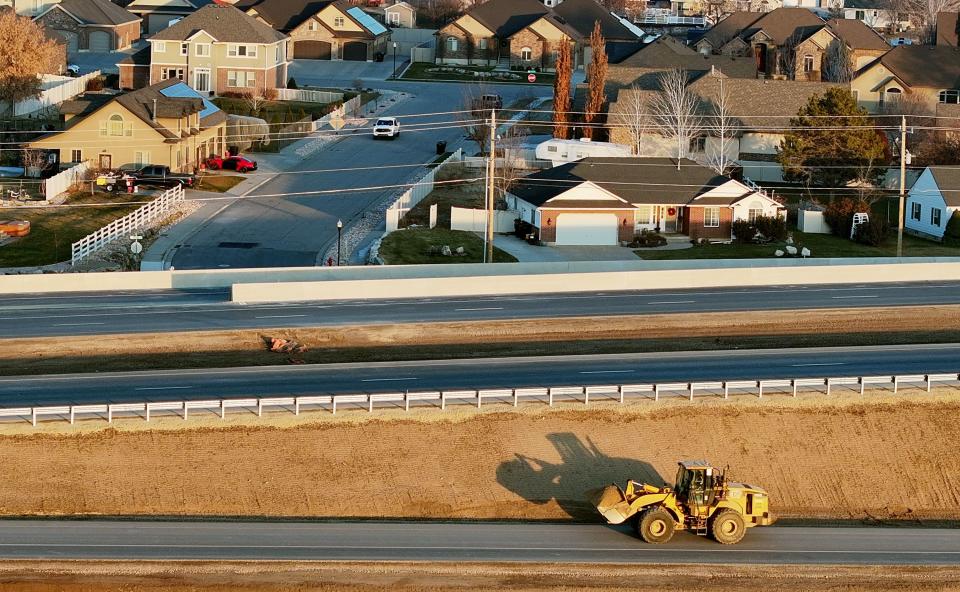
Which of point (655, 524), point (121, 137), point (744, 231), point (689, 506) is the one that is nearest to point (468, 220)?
point (744, 231)

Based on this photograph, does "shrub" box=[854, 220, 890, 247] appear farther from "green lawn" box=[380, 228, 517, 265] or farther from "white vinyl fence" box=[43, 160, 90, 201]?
"white vinyl fence" box=[43, 160, 90, 201]

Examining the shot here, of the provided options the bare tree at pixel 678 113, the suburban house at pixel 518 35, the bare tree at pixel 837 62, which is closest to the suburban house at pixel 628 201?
the bare tree at pixel 678 113

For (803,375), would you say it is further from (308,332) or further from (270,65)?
(270,65)

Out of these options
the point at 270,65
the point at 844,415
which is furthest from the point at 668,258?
the point at 270,65

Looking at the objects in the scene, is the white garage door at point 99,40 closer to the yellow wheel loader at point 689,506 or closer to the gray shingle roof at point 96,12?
the gray shingle roof at point 96,12

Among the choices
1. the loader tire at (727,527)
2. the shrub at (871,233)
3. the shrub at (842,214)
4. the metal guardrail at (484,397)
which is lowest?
the loader tire at (727,527)

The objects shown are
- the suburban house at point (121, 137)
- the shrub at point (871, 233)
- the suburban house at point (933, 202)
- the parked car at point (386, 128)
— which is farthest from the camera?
the parked car at point (386, 128)

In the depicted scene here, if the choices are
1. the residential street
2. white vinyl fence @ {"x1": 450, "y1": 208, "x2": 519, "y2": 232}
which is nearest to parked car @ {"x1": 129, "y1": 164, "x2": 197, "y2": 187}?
the residential street
